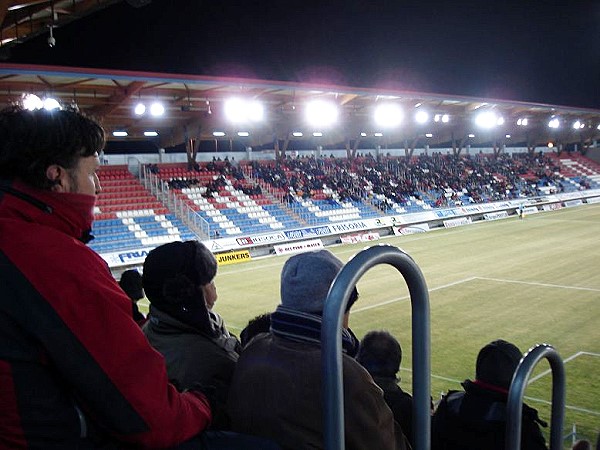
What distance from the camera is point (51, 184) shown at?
1339 mm

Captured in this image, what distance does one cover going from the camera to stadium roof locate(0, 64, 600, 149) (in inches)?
748

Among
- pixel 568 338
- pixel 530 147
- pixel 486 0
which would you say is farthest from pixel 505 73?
pixel 530 147

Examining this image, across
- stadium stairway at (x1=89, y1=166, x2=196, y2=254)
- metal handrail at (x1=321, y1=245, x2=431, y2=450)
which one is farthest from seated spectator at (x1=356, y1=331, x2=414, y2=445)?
stadium stairway at (x1=89, y1=166, x2=196, y2=254)

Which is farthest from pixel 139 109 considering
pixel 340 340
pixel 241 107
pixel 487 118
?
pixel 340 340

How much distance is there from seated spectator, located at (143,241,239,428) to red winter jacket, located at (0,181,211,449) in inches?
29.2

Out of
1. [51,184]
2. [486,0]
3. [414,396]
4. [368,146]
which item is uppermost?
[368,146]

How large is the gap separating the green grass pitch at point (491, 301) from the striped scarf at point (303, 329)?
5668 mm

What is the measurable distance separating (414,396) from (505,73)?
1.27 m

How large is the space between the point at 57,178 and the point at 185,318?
842mm

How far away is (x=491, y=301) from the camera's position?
13258 mm

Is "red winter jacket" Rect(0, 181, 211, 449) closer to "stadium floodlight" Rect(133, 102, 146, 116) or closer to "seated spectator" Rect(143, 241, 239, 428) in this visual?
"seated spectator" Rect(143, 241, 239, 428)

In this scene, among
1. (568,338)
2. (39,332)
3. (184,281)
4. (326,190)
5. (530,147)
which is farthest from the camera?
(530,147)

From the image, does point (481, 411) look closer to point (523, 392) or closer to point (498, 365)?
point (498, 365)

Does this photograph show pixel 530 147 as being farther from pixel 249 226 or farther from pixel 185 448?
pixel 185 448
